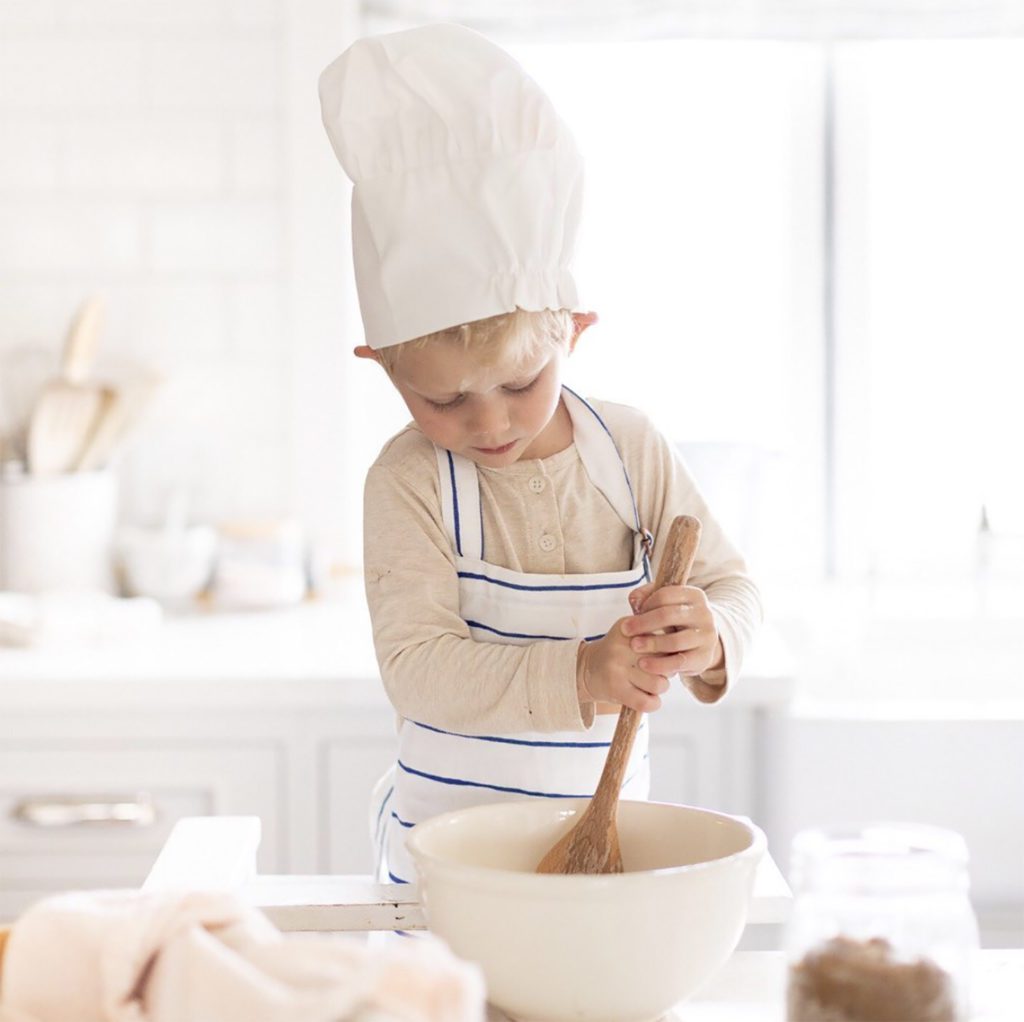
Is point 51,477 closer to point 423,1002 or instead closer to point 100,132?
point 100,132

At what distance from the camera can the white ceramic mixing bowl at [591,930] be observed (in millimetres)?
598

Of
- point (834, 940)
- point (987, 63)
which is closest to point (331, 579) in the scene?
point (987, 63)

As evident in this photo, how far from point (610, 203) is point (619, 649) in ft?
5.01

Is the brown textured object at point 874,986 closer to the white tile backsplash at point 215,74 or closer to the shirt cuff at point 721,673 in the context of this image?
the shirt cuff at point 721,673

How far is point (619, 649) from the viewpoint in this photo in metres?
0.81

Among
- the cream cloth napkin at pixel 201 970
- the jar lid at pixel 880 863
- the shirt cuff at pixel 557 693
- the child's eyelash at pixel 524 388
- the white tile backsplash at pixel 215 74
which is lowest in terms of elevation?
the cream cloth napkin at pixel 201 970

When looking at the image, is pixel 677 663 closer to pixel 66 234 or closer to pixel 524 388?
pixel 524 388

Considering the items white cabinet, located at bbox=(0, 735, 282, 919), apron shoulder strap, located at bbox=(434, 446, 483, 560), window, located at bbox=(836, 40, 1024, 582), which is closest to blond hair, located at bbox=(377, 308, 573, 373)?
apron shoulder strap, located at bbox=(434, 446, 483, 560)

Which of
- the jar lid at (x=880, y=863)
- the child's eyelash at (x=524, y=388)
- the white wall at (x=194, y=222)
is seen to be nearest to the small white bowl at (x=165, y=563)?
the white wall at (x=194, y=222)

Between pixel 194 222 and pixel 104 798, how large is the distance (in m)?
0.86

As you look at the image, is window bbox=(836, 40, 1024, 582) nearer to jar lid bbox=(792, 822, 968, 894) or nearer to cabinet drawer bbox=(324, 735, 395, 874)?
cabinet drawer bbox=(324, 735, 395, 874)

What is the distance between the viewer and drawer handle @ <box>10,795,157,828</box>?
163 centimetres

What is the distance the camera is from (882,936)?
22.2 inches

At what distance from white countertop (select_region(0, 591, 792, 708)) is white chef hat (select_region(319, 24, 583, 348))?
777mm
